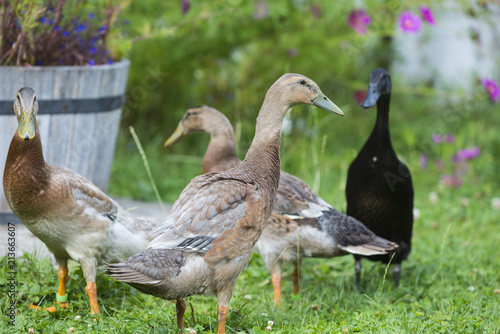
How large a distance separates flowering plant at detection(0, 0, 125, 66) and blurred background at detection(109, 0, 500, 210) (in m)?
0.60

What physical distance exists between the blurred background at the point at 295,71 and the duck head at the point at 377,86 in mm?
1503

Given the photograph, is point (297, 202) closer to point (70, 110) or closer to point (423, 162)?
point (70, 110)

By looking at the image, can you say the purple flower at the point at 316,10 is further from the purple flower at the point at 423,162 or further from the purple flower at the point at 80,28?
the purple flower at the point at 80,28

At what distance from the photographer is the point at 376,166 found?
410 cm

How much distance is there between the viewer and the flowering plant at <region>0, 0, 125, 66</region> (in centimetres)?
425

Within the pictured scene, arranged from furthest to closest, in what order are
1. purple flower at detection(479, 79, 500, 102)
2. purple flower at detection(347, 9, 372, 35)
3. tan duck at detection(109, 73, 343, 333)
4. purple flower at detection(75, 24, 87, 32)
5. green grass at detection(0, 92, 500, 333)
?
purple flower at detection(347, 9, 372, 35), purple flower at detection(479, 79, 500, 102), purple flower at detection(75, 24, 87, 32), green grass at detection(0, 92, 500, 333), tan duck at detection(109, 73, 343, 333)

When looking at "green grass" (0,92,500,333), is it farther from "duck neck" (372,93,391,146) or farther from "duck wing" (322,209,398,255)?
"duck neck" (372,93,391,146)

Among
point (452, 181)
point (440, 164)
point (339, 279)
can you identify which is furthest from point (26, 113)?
point (440, 164)

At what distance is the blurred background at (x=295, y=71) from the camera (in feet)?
20.4

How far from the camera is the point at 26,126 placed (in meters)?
3.19

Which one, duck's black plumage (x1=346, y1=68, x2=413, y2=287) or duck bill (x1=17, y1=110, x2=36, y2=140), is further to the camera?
duck's black plumage (x1=346, y1=68, x2=413, y2=287)

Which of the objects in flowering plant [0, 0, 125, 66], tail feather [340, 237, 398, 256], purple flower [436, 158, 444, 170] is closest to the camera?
tail feather [340, 237, 398, 256]

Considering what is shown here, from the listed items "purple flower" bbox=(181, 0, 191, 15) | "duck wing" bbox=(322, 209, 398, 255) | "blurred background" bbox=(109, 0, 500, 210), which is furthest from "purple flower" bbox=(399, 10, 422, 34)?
"duck wing" bbox=(322, 209, 398, 255)

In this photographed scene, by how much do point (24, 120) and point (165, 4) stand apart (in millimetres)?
3424
